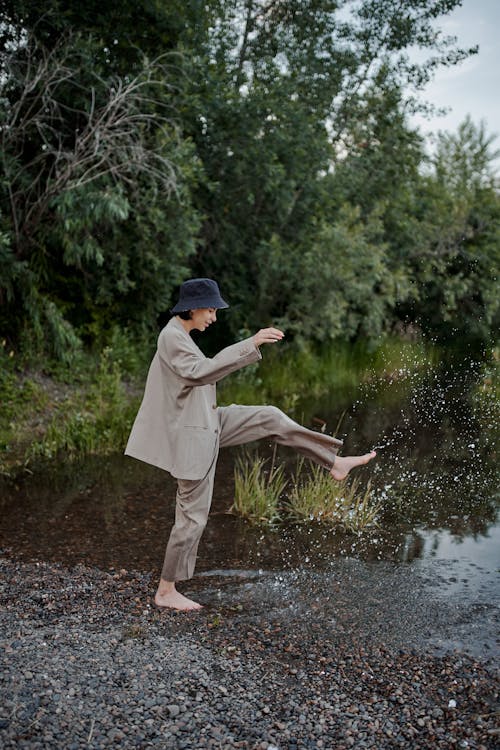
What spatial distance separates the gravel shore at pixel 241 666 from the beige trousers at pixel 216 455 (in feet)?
1.08

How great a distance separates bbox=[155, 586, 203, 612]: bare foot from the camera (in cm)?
458

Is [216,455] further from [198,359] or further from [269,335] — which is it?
[269,335]

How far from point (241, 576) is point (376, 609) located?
980 mm

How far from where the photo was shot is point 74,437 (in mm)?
8594

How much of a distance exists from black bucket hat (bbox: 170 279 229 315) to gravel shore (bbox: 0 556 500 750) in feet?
5.71

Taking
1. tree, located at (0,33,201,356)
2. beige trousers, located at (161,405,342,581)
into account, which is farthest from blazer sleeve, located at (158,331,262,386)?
tree, located at (0,33,201,356)

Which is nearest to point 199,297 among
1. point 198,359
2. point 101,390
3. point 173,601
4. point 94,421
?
point 198,359

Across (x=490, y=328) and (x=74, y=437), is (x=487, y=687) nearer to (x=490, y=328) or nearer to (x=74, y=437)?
(x=74, y=437)

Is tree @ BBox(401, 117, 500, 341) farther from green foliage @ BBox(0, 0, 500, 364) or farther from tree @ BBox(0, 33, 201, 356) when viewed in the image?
tree @ BBox(0, 33, 201, 356)

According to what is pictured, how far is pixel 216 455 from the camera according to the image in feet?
14.7

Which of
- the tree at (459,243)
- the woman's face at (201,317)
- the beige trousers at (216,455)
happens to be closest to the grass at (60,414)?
the beige trousers at (216,455)

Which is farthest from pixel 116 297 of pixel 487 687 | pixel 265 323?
pixel 487 687

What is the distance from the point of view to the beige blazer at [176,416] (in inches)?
168

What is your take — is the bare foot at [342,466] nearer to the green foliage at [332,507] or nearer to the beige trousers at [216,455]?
the beige trousers at [216,455]
